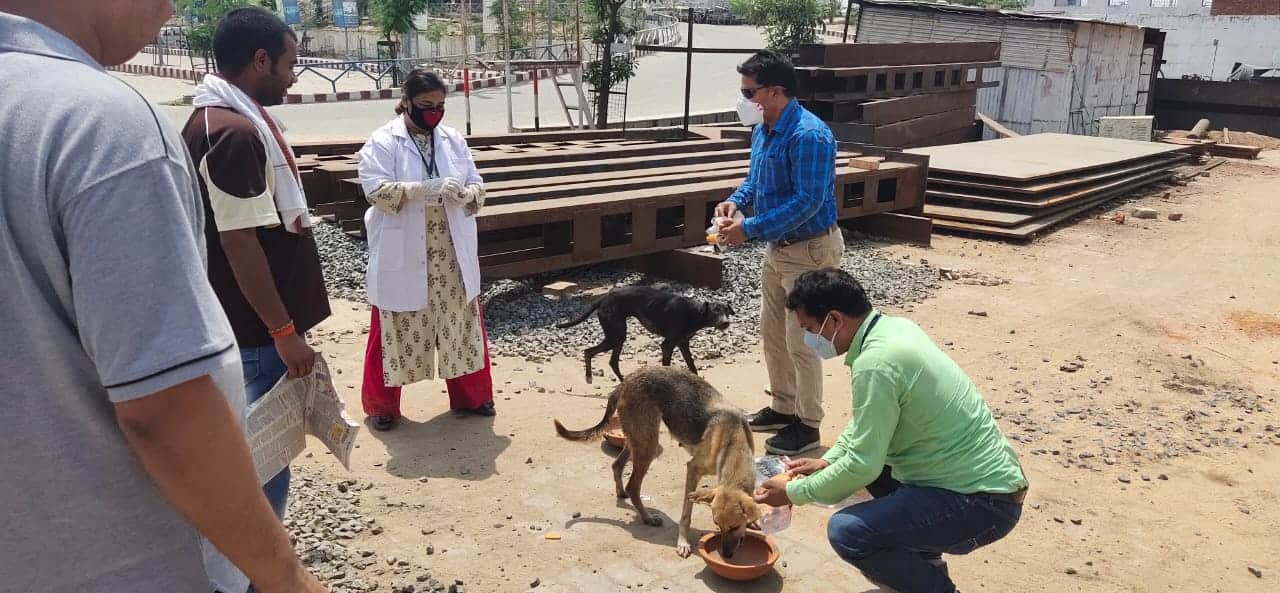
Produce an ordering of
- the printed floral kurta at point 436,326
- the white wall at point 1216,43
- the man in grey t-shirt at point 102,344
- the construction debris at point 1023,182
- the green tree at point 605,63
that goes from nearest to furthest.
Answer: the man in grey t-shirt at point 102,344 → the printed floral kurta at point 436,326 → the construction debris at point 1023,182 → the green tree at point 605,63 → the white wall at point 1216,43

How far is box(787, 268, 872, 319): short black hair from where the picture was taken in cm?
343

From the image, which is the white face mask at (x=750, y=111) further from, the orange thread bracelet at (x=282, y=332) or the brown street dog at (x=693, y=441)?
the orange thread bracelet at (x=282, y=332)

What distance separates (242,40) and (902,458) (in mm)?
2973

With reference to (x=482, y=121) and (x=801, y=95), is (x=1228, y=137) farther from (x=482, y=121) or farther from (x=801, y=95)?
(x=482, y=121)

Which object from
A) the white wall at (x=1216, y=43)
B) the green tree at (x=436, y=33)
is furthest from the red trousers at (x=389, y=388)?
the white wall at (x=1216, y=43)

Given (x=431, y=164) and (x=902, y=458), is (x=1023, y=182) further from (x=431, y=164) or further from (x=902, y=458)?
(x=902, y=458)

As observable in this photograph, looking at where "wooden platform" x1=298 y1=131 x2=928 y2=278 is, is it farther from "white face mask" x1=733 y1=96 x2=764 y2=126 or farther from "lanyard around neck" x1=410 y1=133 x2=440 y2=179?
"white face mask" x1=733 y1=96 x2=764 y2=126

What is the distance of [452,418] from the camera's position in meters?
5.76

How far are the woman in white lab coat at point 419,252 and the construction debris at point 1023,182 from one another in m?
8.43

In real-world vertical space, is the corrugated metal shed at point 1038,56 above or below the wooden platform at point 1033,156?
above

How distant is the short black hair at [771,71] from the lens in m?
5.01

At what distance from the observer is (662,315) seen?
19.7 ft

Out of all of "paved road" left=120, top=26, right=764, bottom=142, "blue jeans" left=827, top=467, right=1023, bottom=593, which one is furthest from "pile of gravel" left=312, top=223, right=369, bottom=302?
"paved road" left=120, top=26, right=764, bottom=142

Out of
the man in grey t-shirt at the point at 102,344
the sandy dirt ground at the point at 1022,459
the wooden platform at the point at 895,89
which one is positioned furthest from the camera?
the wooden platform at the point at 895,89
